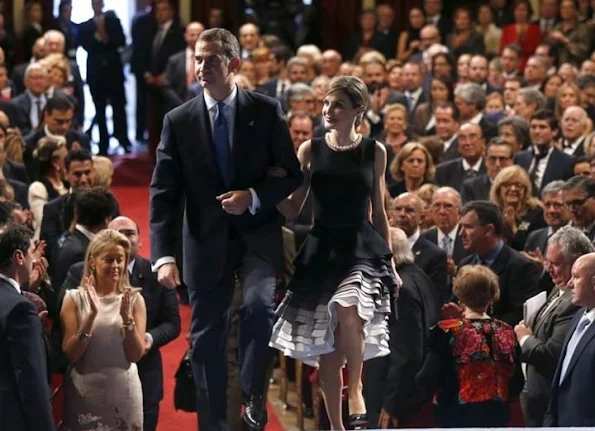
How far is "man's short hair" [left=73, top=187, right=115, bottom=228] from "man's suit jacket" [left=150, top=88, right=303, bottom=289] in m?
2.39

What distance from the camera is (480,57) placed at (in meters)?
15.0

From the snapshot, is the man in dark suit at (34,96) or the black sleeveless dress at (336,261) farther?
the man in dark suit at (34,96)

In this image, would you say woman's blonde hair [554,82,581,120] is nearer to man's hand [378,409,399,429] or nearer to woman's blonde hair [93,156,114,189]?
woman's blonde hair [93,156,114,189]

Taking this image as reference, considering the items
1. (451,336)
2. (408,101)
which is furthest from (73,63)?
(451,336)

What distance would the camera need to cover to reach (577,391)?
689 cm

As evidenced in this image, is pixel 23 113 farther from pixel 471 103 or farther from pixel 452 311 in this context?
pixel 452 311

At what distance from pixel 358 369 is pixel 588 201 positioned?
310cm

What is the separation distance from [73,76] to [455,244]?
21.2 ft

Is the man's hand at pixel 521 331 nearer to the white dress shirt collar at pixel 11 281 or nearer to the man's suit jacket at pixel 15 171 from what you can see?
the white dress shirt collar at pixel 11 281

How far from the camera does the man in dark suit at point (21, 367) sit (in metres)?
6.39

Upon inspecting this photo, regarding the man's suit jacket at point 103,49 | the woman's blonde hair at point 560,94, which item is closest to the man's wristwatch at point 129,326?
the woman's blonde hair at point 560,94

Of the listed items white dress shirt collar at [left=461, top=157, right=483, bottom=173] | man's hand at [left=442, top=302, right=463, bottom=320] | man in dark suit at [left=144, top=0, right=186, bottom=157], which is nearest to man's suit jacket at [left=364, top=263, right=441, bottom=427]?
man's hand at [left=442, top=302, right=463, bottom=320]

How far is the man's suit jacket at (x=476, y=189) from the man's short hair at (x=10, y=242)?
4798mm

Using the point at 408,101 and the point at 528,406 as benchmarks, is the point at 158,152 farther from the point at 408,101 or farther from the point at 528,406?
the point at 408,101
